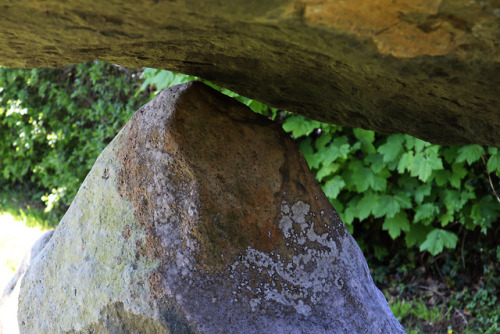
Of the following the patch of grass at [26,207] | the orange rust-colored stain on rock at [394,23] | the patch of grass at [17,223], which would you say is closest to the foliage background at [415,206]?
the patch of grass at [17,223]

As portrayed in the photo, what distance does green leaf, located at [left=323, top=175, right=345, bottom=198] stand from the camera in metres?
3.85

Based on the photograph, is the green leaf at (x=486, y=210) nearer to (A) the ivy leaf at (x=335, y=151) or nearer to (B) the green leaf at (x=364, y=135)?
(B) the green leaf at (x=364, y=135)

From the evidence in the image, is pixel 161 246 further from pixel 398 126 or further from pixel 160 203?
pixel 398 126

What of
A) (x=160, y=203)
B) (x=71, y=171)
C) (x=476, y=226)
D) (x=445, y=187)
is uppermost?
(x=160, y=203)

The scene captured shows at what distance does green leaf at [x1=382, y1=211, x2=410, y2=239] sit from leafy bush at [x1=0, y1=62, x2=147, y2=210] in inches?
111

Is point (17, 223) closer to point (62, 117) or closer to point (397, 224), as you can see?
point (62, 117)

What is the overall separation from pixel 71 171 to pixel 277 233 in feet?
14.8

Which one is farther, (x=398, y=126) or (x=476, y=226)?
(x=476, y=226)

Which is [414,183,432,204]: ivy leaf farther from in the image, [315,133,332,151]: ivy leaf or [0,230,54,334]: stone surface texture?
[0,230,54,334]: stone surface texture

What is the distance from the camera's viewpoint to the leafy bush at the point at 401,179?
3.64 metres

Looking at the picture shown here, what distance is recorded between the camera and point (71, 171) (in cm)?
607

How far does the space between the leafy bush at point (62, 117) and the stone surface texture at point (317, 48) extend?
3714mm

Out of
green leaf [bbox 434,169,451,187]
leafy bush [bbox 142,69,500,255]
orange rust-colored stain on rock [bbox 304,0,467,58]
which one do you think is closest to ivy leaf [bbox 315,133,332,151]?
leafy bush [bbox 142,69,500,255]

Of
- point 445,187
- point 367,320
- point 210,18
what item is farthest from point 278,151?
point 445,187
